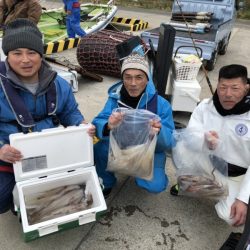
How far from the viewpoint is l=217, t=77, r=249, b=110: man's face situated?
1.94m

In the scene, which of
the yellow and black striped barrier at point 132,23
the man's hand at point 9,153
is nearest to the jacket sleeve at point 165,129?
the man's hand at point 9,153

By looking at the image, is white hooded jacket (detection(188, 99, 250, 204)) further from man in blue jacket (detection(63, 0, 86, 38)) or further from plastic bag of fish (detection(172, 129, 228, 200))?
man in blue jacket (detection(63, 0, 86, 38))

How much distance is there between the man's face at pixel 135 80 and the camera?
2.04 metres

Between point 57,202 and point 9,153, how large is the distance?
473 mm

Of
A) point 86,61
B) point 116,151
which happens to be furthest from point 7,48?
point 86,61

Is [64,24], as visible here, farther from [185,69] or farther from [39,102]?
[39,102]

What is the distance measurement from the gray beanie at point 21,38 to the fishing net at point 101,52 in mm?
2560

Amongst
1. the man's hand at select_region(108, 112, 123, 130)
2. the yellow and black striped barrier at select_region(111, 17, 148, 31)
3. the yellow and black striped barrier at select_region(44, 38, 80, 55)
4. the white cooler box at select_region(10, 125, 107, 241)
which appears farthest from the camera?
the yellow and black striped barrier at select_region(111, 17, 148, 31)

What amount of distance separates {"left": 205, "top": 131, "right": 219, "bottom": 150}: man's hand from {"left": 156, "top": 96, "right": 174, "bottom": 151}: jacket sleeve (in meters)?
0.28

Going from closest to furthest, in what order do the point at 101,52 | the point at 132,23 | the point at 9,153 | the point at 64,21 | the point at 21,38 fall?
the point at 9,153 → the point at 21,38 → the point at 101,52 → the point at 64,21 → the point at 132,23

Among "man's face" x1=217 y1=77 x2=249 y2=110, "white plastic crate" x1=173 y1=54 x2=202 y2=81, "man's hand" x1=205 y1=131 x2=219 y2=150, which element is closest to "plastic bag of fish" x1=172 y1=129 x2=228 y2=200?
"man's hand" x1=205 y1=131 x2=219 y2=150

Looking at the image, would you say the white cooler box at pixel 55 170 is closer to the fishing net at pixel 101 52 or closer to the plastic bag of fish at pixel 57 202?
the plastic bag of fish at pixel 57 202

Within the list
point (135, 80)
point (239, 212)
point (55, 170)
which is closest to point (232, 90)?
point (135, 80)

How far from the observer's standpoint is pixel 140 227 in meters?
2.13
